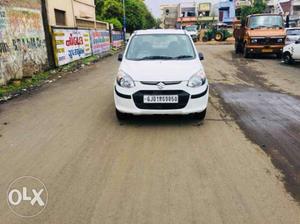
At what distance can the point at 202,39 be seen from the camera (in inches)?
1609

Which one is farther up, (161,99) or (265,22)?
(265,22)

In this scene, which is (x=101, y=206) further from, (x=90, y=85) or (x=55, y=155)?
(x=90, y=85)

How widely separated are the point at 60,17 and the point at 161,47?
14.0 m

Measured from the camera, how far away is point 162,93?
5.49 m

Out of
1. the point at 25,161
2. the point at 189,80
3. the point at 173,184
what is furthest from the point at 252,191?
the point at 25,161

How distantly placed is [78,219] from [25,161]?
5.89ft

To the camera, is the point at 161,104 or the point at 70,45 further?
the point at 70,45

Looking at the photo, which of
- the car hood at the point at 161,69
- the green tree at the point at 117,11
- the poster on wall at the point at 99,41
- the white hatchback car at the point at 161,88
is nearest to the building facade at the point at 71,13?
A: the poster on wall at the point at 99,41

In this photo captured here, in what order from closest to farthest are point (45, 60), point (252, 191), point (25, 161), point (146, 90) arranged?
point (252, 191) → point (25, 161) → point (146, 90) → point (45, 60)

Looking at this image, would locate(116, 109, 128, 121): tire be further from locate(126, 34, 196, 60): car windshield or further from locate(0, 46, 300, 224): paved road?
locate(126, 34, 196, 60): car windshield

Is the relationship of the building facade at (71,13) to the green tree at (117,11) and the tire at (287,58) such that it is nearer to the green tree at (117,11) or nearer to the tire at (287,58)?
the tire at (287,58)

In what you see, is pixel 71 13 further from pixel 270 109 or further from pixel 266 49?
pixel 270 109

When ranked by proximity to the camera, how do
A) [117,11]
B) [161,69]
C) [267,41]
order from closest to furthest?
[161,69]
[267,41]
[117,11]

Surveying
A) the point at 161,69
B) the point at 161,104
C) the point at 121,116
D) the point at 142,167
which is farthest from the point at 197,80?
the point at 142,167
